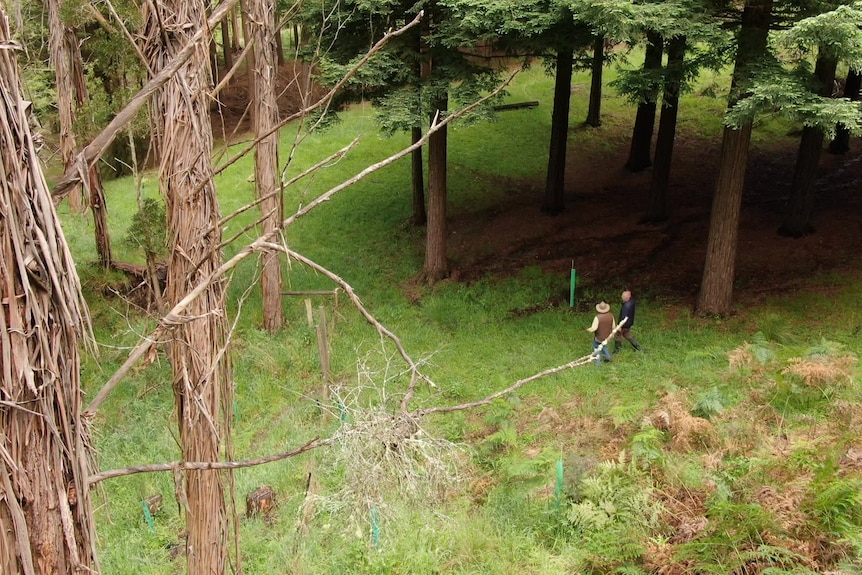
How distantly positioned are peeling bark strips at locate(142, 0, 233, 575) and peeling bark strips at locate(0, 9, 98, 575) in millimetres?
1345

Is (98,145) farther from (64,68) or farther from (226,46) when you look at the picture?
(226,46)

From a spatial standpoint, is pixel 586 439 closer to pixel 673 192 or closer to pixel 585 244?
pixel 585 244

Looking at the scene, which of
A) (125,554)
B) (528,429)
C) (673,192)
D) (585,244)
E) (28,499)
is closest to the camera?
(28,499)

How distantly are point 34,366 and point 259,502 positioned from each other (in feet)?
23.1

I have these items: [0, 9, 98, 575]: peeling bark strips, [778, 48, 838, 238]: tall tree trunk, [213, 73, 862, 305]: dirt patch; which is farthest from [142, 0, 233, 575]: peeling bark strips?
[778, 48, 838, 238]: tall tree trunk

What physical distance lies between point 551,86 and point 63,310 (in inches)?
1129

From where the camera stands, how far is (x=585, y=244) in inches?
639

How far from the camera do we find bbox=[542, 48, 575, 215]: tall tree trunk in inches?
660

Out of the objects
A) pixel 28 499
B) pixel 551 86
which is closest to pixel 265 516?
pixel 28 499

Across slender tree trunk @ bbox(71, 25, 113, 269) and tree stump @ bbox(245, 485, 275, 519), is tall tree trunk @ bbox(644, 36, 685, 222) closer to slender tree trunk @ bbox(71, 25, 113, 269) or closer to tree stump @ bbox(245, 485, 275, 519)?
tree stump @ bbox(245, 485, 275, 519)

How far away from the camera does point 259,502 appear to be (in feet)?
27.9

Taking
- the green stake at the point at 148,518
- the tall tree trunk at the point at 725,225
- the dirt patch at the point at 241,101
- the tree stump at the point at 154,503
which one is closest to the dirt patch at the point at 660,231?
the tall tree trunk at the point at 725,225

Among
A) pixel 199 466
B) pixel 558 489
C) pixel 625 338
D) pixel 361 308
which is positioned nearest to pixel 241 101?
pixel 625 338

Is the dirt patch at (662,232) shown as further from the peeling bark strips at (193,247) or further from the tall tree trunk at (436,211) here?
the peeling bark strips at (193,247)
